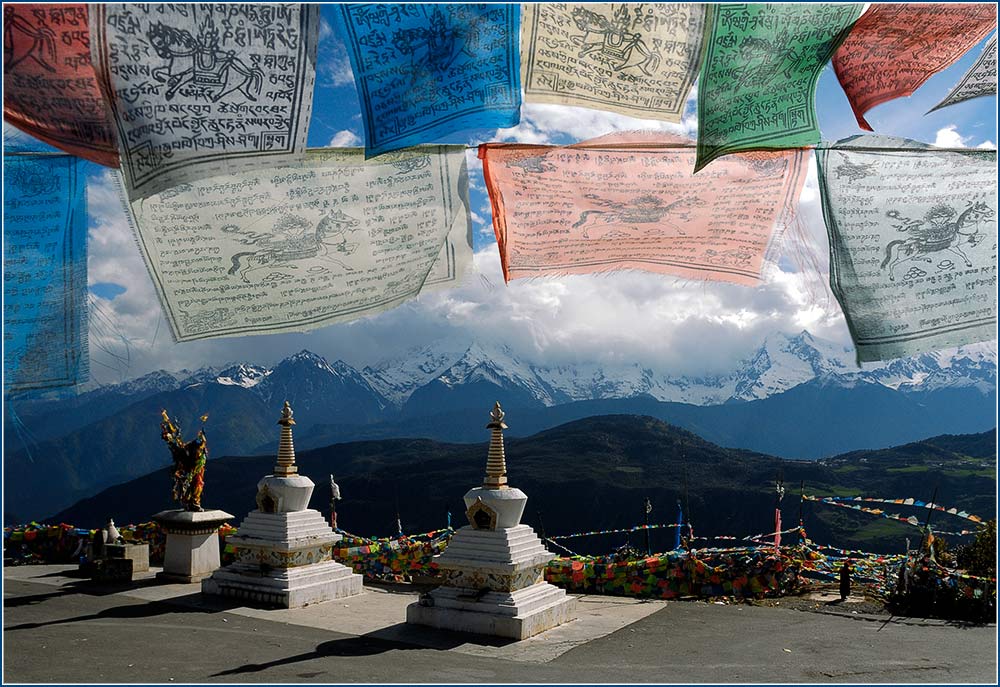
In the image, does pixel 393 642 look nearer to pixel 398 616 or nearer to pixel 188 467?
pixel 398 616

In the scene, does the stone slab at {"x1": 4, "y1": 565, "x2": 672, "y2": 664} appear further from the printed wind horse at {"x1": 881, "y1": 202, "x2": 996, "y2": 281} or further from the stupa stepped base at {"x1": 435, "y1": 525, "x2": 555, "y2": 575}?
the printed wind horse at {"x1": 881, "y1": 202, "x2": 996, "y2": 281}

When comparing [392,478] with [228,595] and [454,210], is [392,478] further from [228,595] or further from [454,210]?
[454,210]

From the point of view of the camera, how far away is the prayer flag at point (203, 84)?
4480mm

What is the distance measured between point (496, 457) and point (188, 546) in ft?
20.5

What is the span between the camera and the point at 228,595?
38.6 ft

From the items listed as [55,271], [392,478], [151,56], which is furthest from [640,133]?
[392,478]

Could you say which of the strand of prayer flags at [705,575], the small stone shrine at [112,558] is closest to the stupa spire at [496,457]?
the strand of prayer flags at [705,575]

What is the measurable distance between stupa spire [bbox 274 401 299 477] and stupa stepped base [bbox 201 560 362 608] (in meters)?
1.45

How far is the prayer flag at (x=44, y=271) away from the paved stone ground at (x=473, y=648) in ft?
12.5

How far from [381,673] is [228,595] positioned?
493 cm

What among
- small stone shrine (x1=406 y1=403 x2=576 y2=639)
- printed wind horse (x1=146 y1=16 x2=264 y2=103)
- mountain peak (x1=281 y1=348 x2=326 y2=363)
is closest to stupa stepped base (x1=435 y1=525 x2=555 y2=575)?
small stone shrine (x1=406 y1=403 x2=576 y2=639)

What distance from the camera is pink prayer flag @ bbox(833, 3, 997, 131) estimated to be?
5070 millimetres

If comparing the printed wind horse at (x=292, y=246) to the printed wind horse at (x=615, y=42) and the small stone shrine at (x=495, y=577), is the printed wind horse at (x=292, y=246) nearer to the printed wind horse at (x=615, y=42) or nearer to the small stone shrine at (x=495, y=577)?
the printed wind horse at (x=615, y=42)

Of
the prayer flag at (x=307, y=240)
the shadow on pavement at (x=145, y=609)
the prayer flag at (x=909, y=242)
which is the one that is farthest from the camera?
the shadow on pavement at (x=145, y=609)
